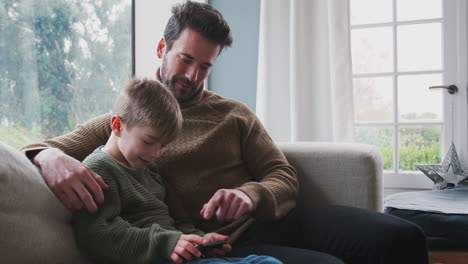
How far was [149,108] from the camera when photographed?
104 cm

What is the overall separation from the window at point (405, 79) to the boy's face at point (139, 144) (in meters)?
1.90

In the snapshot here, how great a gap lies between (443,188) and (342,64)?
0.83 meters

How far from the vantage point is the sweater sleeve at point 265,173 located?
3.96 feet

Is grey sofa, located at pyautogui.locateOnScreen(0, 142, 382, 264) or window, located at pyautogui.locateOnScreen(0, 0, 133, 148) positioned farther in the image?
window, located at pyautogui.locateOnScreen(0, 0, 133, 148)

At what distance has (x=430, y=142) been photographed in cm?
262

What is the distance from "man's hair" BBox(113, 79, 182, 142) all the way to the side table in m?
1.24

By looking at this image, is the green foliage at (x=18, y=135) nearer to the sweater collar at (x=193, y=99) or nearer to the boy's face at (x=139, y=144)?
the sweater collar at (x=193, y=99)

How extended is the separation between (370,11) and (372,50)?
9.0 inches

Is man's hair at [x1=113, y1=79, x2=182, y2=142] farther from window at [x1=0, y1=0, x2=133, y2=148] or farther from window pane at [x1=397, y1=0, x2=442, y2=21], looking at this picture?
window pane at [x1=397, y1=0, x2=442, y2=21]

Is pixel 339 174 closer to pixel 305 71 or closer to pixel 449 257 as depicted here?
pixel 449 257

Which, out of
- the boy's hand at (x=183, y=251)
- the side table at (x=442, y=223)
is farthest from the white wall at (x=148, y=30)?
the boy's hand at (x=183, y=251)

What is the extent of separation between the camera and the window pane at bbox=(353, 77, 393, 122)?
8.79 feet

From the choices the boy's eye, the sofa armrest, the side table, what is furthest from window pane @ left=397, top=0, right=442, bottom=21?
the boy's eye

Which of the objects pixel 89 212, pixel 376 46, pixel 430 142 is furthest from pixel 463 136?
pixel 89 212
